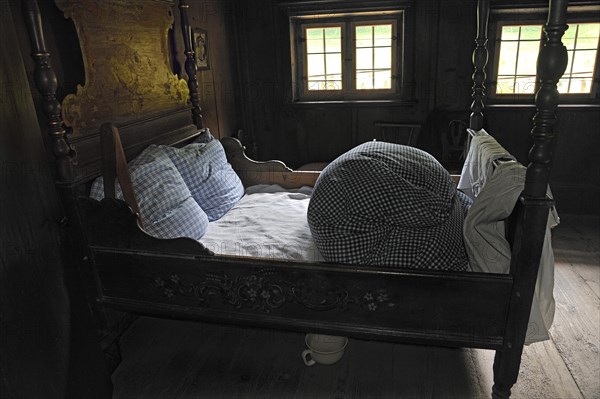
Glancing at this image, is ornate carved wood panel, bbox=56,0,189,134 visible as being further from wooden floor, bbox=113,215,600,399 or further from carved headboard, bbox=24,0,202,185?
wooden floor, bbox=113,215,600,399

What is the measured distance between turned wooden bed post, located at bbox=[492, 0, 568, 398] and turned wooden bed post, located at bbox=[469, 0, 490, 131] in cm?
115

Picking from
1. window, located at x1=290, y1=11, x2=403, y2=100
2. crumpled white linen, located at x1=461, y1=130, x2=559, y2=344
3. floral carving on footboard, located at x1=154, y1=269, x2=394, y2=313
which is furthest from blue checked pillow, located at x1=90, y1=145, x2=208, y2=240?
window, located at x1=290, y1=11, x2=403, y2=100

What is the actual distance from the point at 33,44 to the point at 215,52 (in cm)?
231

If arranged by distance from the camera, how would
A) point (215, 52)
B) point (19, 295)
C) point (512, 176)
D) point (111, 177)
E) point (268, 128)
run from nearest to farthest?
point (512, 176)
point (19, 295)
point (111, 177)
point (215, 52)
point (268, 128)

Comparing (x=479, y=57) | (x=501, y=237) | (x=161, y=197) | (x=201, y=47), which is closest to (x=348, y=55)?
(x=201, y=47)

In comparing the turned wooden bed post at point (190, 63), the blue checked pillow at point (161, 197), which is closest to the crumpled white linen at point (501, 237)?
the blue checked pillow at point (161, 197)

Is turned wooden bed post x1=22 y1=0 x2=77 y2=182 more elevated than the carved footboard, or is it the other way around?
turned wooden bed post x1=22 y1=0 x2=77 y2=182

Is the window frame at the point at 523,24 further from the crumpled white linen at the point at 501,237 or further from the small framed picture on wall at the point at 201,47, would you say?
the crumpled white linen at the point at 501,237

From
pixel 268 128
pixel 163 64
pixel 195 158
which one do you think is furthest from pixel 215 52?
pixel 195 158

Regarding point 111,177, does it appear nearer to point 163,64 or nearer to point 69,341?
point 69,341

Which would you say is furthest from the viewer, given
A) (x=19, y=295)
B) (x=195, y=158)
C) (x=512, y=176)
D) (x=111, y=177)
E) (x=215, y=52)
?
(x=215, y=52)

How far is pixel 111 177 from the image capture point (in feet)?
5.85

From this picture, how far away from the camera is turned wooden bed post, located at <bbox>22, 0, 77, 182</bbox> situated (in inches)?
59.2

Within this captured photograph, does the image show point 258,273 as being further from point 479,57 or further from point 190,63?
point 479,57
